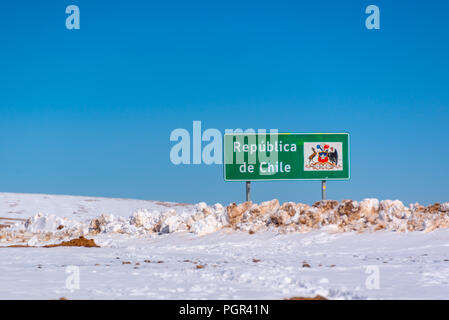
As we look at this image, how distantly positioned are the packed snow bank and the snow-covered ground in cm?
7

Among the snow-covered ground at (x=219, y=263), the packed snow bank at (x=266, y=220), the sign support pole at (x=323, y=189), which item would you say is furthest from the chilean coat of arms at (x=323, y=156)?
the snow-covered ground at (x=219, y=263)

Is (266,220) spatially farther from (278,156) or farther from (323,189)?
(323,189)

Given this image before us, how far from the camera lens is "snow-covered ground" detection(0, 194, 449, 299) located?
6305mm

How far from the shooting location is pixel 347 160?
2331 centimetres

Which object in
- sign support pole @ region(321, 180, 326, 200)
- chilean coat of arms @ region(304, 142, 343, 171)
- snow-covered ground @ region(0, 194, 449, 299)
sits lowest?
snow-covered ground @ region(0, 194, 449, 299)

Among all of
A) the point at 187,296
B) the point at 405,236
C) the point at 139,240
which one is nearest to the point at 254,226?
the point at 139,240

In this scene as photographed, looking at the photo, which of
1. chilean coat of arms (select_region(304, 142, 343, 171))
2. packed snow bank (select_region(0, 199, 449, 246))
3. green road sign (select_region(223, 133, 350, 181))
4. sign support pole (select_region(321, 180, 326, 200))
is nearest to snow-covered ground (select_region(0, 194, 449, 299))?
packed snow bank (select_region(0, 199, 449, 246))

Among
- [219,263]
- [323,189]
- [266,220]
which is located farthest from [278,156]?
[219,263]

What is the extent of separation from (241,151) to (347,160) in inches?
181

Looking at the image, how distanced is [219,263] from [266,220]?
283 inches

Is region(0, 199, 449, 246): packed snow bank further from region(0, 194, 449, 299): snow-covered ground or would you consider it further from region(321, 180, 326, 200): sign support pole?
region(321, 180, 326, 200): sign support pole

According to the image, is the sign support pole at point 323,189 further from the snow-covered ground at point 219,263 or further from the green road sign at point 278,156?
the snow-covered ground at point 219,263

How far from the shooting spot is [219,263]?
Result: 396 inches
